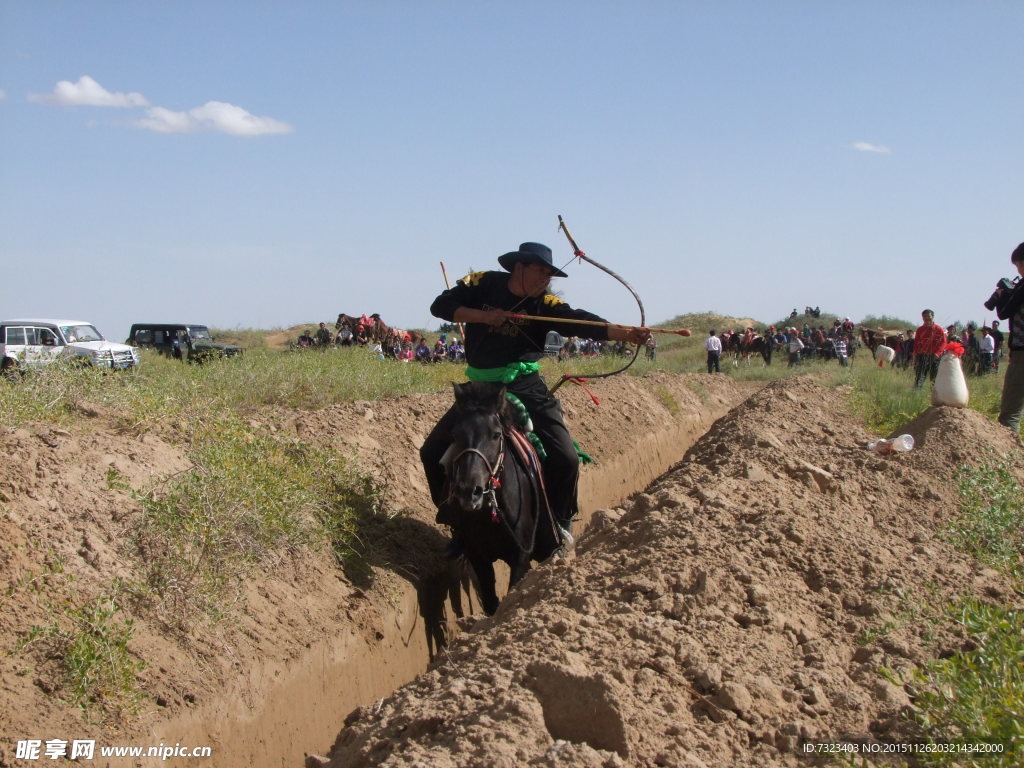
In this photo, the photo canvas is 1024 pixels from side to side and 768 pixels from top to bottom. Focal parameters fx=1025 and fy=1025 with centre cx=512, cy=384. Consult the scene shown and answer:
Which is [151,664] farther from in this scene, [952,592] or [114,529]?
[952,592]

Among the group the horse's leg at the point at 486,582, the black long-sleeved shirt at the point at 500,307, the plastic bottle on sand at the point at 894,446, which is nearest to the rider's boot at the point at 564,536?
the horse's leg at the point at 486,582

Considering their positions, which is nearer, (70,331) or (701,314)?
(70,331)

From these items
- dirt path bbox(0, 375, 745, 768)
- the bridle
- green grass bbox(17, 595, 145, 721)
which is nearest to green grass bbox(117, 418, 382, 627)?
dirt path bbox(0, 375, 745, 768)

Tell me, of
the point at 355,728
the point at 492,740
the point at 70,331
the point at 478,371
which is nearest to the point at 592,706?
the point at 492,740

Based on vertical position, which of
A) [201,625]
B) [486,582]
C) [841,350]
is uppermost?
[841,350]

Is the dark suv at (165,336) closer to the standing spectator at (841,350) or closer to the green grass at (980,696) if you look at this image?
the standing spectator at (841,350)

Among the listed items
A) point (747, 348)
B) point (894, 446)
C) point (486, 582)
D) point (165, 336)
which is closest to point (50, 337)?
point (165, 336)

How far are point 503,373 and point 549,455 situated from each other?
27.9 inches

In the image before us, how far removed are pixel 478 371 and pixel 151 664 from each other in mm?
3453

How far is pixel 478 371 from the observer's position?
7809 mm

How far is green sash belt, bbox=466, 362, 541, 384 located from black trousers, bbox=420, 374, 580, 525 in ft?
0.14

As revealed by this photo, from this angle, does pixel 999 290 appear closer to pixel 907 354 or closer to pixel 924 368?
pixel 924 368

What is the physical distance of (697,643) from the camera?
15.9ft

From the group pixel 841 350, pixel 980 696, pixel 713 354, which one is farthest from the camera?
pixel 713 354
